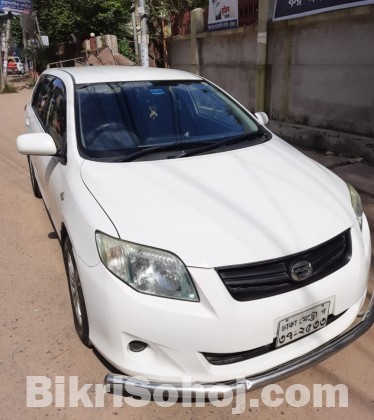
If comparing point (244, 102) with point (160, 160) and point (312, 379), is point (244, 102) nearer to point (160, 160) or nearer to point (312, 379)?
point (160, 160)

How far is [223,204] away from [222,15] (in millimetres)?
8218

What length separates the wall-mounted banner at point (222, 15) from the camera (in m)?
8.82

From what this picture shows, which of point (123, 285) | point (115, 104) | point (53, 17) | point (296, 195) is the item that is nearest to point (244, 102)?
point (115, 104)

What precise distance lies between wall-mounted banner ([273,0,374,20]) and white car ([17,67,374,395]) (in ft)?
14.3

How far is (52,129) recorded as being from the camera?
3391 mm

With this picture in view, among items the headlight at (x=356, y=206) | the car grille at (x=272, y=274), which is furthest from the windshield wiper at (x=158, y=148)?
the car grille at (x=272, y=274)

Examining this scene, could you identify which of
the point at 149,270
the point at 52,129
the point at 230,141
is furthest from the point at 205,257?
the point at 52,129

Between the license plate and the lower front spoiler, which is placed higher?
the license plate

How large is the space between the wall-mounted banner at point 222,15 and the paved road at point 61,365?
7.17 meters

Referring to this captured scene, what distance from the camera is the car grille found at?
72.8 inches

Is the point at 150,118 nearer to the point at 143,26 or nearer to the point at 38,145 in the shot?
the point at 38,145

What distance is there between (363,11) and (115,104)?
4465mm

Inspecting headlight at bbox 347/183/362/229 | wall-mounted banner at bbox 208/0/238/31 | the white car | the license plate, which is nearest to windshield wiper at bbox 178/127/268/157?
the white car

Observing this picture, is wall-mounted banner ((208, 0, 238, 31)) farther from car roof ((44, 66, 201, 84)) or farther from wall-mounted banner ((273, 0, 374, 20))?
car roof ((44, 66, 201, 84))
